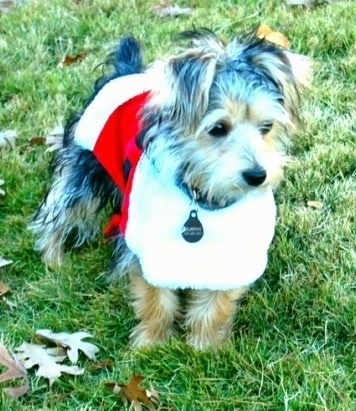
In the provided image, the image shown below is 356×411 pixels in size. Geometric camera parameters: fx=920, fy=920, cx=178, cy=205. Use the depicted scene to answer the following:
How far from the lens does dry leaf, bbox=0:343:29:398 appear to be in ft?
10.3

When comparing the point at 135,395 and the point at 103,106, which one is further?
the point at 103,106

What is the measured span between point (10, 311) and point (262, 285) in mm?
996

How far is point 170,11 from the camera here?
19.4ft

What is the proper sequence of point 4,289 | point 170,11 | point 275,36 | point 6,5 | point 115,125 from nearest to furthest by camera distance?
point 115,125, point 4,289, point 275,36, point 170,11, point 6,5

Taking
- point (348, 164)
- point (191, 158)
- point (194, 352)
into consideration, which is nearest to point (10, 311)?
point (194, 352)

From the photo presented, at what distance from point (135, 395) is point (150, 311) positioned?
376 millimetres

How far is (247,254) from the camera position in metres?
3.18

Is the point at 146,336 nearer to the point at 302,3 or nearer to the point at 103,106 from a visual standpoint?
the point at 103,106

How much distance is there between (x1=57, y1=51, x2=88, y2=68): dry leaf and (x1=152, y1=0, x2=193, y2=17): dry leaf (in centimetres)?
67

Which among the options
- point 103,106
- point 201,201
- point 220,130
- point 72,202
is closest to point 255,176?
point 220,130

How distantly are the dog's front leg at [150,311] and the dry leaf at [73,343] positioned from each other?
0.16 metres

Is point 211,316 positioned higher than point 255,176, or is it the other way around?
point 255,176

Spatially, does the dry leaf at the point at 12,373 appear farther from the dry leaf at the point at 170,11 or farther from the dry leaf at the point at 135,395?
the dry leaf at the point at 170,11

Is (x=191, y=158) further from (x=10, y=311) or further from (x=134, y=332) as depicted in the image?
(x=10, y=311)
